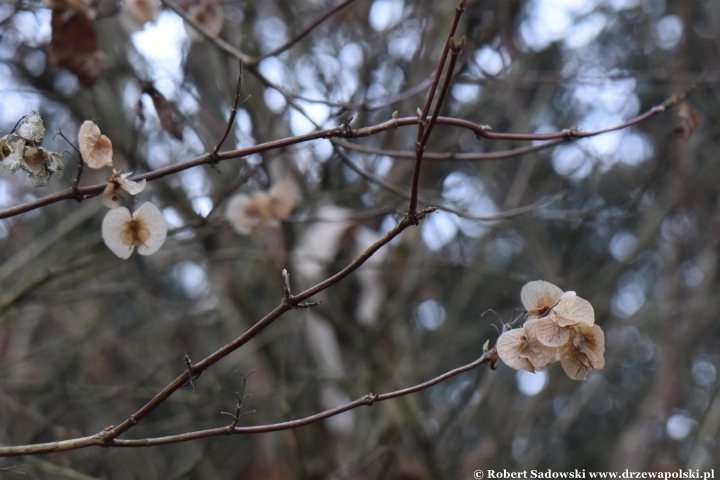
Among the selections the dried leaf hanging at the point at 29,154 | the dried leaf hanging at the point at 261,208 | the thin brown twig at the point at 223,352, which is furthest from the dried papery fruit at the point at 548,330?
the dried leaf hanging at the point at 261,208

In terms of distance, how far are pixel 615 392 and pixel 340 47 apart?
3735mm

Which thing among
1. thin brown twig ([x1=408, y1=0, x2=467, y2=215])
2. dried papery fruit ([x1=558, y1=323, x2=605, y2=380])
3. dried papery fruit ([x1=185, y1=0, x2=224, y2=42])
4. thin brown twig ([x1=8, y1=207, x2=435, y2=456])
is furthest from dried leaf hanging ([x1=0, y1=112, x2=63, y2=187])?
dried papery fruit ([x1=185, y1=0, x2=224, y2=42])

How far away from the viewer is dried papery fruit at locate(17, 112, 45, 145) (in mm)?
1132

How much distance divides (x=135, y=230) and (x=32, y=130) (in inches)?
10.7

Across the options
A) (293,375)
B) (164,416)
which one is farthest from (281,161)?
(164,416)

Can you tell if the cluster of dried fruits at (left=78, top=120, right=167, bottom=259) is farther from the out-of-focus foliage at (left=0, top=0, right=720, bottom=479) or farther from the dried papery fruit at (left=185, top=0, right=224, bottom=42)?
the dried papery fruit at (left=185, top=0, right=224, bottom=42)

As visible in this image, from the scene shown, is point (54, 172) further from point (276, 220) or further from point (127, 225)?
point (276, 220)

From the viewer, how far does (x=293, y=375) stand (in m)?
3.54

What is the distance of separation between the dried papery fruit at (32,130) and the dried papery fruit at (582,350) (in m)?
0.98

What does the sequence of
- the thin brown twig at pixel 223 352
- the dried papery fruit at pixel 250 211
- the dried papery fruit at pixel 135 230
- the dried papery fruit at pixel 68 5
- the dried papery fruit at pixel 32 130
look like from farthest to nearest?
the dried papery fruit at pixel 250 211 → the dried papery fruit at pixel 68 5 → the dried papery fruit at pixel 135 230 → the dried papery fruit at pixel 32 130 → the thin brown twig at pixel 223 352

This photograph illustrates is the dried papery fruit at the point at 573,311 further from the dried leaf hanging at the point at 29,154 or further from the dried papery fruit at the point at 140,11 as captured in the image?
the dried papery fruit at the point at 140,11

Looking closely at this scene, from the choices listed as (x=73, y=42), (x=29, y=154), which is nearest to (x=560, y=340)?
(x=29, y=154)

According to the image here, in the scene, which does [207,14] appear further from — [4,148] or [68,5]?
[4,148]

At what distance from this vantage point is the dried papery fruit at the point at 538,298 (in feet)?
3.95
